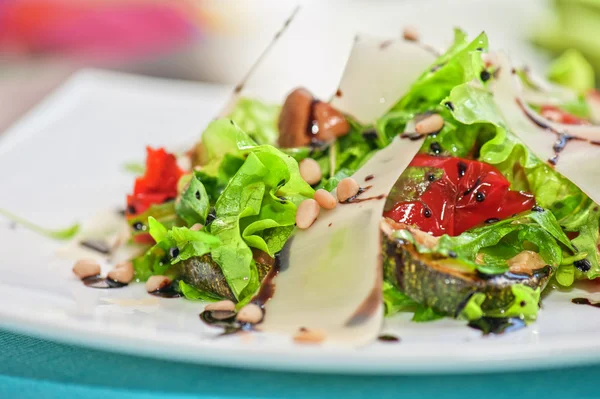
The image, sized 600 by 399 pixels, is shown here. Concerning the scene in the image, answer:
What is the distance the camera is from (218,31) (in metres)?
9.73

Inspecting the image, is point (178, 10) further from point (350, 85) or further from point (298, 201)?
point (298, 201)

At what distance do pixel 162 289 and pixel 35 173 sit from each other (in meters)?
1.61

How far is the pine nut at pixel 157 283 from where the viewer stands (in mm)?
2549

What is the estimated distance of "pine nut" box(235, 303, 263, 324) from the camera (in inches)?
79.5

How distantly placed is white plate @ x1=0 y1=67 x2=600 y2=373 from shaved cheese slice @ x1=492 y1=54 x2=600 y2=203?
448 millimetres

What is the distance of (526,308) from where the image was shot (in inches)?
81.1

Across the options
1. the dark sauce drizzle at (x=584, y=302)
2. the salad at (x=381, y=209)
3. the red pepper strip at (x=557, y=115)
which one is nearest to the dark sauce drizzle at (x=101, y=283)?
the salad at (x=381, y=209)

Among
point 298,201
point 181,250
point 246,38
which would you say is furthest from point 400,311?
point 246,38

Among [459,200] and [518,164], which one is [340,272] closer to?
[459,200]

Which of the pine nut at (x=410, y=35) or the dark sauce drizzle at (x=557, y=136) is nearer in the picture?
the dark sauce drizzle at (x=557, y=136)

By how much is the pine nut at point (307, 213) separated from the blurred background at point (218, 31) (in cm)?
357

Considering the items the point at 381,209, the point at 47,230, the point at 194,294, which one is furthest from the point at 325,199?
the point at 47,230

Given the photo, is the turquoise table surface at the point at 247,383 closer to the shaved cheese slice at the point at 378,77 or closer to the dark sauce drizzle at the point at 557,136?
the dark sauce drizzle at the point at 557,136

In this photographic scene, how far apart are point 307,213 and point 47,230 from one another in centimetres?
158
